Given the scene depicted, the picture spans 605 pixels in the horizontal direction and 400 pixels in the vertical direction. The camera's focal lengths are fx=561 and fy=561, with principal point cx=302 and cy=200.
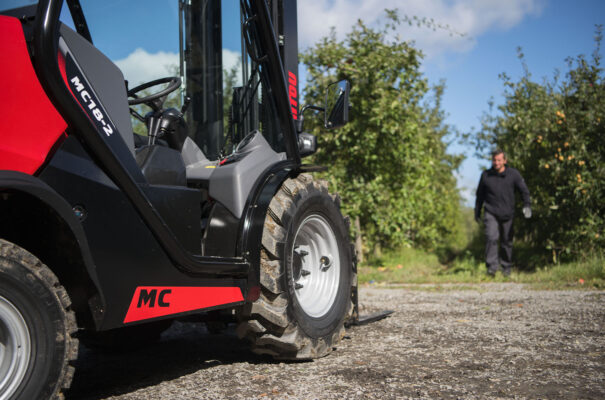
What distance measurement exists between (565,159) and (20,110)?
815cm

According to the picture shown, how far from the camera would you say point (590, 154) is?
840 centimetres

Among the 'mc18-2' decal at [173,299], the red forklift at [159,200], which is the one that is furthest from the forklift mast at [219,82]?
the 'mc18-2' decal at [173,299]

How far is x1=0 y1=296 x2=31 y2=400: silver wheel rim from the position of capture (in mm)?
2074

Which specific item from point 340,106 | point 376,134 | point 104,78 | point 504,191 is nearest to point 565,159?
point 504,191

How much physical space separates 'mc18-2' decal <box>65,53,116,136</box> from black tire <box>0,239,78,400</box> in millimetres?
661

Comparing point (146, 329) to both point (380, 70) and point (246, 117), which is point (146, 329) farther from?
point (380, 70)

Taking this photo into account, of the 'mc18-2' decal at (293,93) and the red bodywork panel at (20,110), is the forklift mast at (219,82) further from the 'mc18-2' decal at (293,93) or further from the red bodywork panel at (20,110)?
the red bodywork panel at (20,110)

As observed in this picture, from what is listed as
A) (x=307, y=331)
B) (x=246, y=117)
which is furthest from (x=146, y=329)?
(x=246, y=117)

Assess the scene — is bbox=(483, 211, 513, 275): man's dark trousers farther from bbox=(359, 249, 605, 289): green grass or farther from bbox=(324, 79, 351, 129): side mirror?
bbox=(324, 79, 351, 129): side mirror

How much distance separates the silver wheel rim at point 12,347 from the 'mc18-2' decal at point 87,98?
2.79 ft

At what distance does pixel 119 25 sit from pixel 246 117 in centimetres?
101

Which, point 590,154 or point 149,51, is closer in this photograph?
point 149,51

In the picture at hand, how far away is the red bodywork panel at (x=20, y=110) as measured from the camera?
2.11m

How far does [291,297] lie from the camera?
3457mm
